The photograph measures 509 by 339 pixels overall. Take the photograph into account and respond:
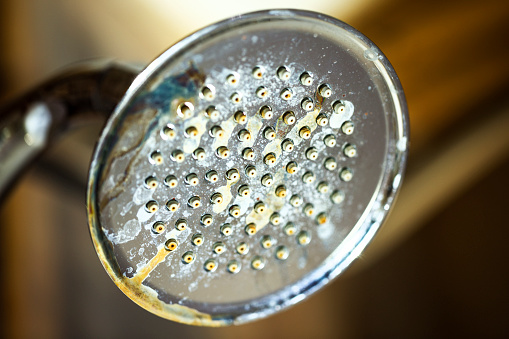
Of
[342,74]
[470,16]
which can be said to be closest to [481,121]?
[470,16]

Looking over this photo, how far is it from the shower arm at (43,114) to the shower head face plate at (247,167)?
13 cm

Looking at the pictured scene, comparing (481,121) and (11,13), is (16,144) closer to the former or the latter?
(11,13)

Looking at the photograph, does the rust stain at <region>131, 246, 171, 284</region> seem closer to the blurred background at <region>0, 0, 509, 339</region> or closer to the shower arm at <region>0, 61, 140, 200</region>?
the shower arm at <region>0, 61, 140, 200</region>

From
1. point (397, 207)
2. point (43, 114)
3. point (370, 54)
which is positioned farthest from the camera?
point (397, 207)

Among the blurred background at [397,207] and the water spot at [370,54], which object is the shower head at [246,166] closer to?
the water spot at [370,54]

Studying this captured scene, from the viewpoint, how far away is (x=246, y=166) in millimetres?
283

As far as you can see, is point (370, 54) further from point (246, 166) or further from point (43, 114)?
point (43, 114)

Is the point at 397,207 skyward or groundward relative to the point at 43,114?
groundward

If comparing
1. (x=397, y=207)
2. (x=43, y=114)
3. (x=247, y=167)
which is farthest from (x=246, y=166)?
(x=397, y=207)

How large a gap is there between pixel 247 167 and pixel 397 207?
940 mm

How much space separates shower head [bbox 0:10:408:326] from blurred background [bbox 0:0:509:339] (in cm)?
29

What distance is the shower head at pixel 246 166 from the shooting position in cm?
24

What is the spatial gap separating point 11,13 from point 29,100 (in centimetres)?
44

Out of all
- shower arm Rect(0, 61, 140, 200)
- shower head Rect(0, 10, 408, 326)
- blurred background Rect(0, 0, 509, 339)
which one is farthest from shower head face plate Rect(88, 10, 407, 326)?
blurred background Rect(0, 0, 509, 339)
